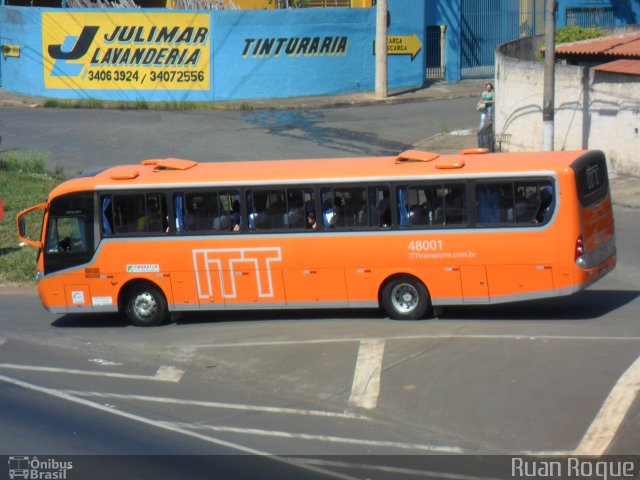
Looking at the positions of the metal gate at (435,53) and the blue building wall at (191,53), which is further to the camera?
the metal gate at (435,53)

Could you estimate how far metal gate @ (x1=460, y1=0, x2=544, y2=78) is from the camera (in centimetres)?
4434

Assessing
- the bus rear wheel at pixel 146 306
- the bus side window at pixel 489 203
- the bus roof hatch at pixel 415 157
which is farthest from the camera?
the bus rear wheel at pixel 146 306

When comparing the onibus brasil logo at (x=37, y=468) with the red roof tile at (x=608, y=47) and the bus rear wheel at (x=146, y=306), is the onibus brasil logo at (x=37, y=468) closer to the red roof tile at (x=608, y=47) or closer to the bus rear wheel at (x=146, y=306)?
the bus rear wheel at (x=146, y=306)

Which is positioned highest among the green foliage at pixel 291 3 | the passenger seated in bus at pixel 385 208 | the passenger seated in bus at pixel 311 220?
the green foliage at pixel 291 3

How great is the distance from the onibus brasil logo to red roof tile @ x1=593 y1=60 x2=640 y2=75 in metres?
20.2

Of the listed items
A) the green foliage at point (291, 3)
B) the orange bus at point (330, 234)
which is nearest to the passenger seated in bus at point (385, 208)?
the orange bus at point (330, 234)

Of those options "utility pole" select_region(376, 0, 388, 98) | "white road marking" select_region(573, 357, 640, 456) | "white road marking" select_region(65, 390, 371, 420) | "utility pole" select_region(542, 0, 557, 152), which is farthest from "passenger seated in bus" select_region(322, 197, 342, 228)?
"utility pole" select_region(376, 0, 388, 98)

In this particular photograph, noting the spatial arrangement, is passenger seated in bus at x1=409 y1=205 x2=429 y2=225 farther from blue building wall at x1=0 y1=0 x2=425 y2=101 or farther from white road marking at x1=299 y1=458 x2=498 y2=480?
blue building wall at x1=0 y1=0 x2=425 y2=101

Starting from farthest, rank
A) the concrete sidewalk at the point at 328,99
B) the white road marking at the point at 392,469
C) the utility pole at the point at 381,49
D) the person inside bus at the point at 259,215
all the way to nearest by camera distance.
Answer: the concrete sidewalk at the point at 328,99 → the utility pole at the point at 381,49 → the person inside bus at the point at 259,215 → the white road marking at the point at 392,469

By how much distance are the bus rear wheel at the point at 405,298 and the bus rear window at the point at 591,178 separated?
2789 millimetres

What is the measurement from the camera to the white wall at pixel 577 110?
25547mm

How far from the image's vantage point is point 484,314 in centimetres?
1575

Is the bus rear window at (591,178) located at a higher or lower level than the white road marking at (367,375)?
higher

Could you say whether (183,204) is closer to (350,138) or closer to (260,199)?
(260,199)
